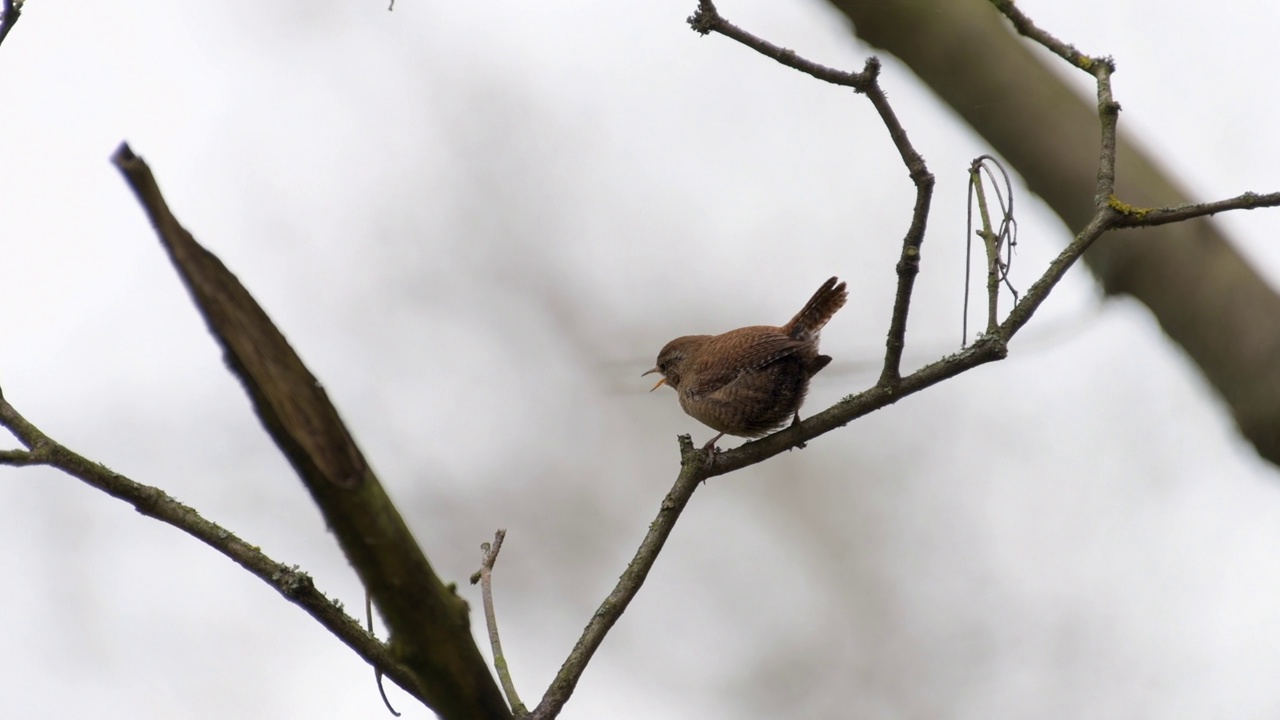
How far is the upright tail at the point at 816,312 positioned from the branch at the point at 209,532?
245cm

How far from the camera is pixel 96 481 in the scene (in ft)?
5.71

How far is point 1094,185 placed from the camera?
154 inches

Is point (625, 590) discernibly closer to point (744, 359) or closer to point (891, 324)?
point (891, 324)

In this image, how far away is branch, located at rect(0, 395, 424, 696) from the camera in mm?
1670

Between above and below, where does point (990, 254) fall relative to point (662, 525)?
above

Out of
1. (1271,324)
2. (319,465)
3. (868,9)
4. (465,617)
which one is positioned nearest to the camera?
(319,465)

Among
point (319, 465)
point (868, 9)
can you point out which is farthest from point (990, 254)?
point (868, 9)

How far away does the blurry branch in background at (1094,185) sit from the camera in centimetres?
364

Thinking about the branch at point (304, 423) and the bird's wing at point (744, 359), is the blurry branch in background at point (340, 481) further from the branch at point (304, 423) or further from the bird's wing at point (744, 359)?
the bird's wing at point (744, 359)

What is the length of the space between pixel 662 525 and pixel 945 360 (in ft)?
2.30

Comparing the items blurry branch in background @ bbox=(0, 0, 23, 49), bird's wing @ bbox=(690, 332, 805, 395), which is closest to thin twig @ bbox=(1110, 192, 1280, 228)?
bird's wing @ bbox=(690, 332, 805, 395)

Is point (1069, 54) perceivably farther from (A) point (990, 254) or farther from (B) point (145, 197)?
(B) point (145, 197)

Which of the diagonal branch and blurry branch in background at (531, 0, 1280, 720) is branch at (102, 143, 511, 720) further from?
the diagonal branch

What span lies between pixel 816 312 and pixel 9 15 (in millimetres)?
2746
